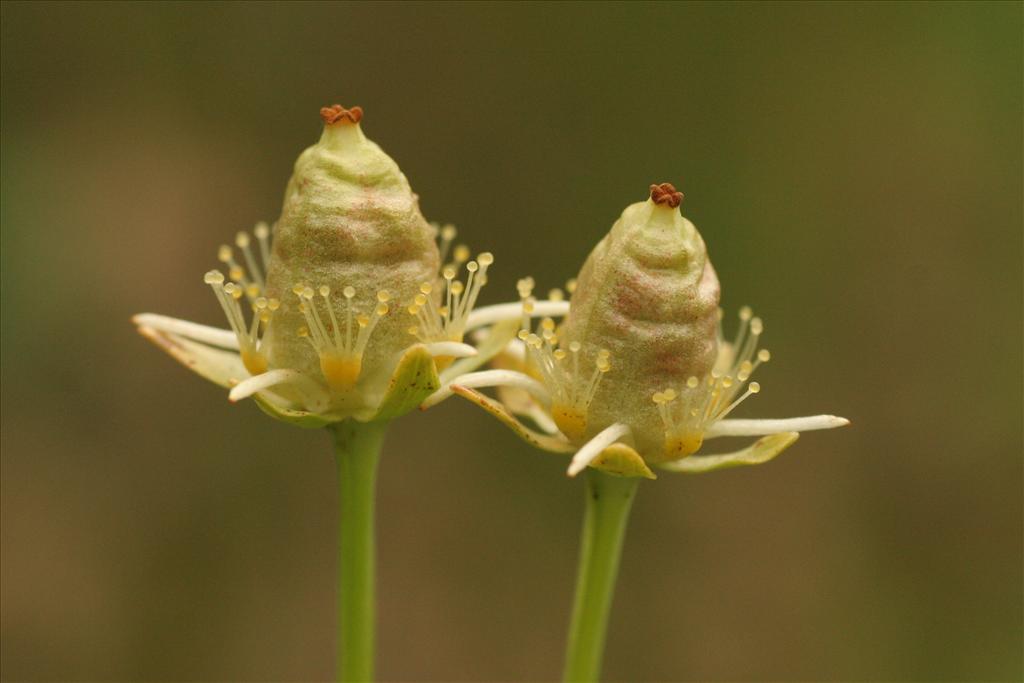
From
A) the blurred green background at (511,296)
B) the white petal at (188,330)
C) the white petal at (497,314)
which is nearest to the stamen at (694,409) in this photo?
the white petal at (497,314)

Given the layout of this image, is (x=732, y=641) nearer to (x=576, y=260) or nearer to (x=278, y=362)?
(x=576, y=260)

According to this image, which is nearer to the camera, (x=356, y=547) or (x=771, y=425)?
(x=771, y=425)

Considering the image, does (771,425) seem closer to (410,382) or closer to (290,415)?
(410,382)

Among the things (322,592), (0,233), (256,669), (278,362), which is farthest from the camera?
(322,592)

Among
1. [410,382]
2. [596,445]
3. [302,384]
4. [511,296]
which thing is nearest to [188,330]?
[302,384]

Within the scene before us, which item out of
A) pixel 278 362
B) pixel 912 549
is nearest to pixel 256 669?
pixel 912 549

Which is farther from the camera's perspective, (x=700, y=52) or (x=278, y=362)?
(x=700, y=52)

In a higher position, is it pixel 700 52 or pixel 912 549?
pixel 700 52

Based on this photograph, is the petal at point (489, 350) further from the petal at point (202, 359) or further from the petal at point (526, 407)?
the petal at point (202, 359)

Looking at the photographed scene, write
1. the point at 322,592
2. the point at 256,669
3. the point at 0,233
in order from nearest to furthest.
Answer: the point at 0,233, the point at 256,669, the point at 322,592
